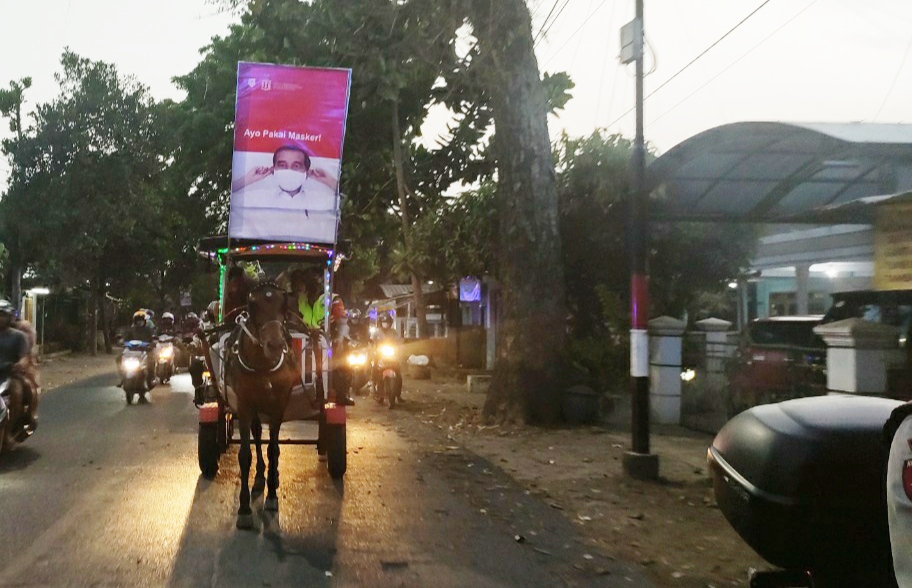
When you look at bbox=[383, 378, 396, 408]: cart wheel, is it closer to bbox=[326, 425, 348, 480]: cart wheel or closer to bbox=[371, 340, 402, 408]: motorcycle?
bbox=[371, 340, 402, 408]: motorcycle

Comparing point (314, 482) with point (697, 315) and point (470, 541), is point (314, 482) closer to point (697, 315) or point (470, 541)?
point (470, 541)

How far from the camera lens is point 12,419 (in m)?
10.5

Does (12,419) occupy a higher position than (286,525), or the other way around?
(12,419)

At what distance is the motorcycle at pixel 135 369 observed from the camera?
16.8 m

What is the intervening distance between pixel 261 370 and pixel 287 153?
5037 millimetres

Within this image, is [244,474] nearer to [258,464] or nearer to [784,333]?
[258,464]

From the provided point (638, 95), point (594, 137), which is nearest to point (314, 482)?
point (638, 95)

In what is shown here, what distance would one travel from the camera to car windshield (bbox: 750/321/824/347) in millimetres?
14234

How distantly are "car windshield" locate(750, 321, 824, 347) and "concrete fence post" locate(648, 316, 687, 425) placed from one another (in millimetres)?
1438

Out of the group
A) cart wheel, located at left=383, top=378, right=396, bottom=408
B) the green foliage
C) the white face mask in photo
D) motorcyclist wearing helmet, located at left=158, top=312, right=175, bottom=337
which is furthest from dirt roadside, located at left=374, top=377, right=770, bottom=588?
the green foliage

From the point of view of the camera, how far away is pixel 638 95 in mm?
9680

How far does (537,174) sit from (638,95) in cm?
451

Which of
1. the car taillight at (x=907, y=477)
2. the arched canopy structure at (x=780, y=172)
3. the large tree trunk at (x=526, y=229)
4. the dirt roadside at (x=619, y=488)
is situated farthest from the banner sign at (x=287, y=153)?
the car taillight at (x=907, y=477)

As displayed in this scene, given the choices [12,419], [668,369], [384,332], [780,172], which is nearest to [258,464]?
[12,419]
